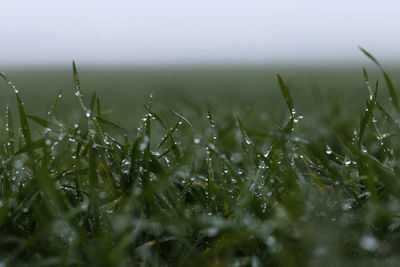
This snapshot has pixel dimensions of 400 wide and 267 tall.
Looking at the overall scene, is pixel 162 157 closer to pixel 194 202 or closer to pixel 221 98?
pixel 194 202

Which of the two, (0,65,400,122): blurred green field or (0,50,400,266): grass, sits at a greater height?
(0,50,400,266): grass

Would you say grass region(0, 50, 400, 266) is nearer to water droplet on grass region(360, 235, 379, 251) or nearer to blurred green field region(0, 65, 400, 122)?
water droplet on grass region(360, 235, 379, 251)

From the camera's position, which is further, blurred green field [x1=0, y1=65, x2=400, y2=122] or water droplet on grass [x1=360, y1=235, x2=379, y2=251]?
blurred green field [x1=0, y1=65, x2=400, y2=122]

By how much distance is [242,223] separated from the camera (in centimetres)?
90

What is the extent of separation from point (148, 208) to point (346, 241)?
16.2 inches

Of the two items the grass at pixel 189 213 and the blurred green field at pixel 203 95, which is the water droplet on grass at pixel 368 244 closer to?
the grass at pixel 189 213

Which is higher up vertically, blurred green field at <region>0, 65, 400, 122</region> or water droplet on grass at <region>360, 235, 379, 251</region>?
water droplet on grass at <region>360, 235, 379, 251</region>

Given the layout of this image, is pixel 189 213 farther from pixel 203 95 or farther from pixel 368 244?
pixel 203 95

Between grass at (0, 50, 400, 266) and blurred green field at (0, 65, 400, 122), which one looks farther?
blurred green field at (0, 65, 400, 122)

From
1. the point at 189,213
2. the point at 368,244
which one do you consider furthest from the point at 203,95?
the point at 368,244

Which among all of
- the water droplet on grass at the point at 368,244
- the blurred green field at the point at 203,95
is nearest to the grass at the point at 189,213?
the water droplet on grass at the point at 368,244

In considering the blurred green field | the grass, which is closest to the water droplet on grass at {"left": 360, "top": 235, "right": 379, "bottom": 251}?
the grass

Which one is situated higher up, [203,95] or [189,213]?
[189,213]

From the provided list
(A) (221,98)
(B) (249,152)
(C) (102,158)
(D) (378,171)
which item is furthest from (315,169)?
(A) (221,98)
